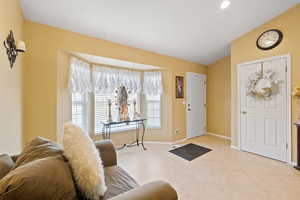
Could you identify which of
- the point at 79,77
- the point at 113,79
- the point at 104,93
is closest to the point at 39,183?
the point at 79,77

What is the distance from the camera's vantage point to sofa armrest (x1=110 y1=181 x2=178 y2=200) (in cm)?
75

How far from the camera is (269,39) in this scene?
2.76 m

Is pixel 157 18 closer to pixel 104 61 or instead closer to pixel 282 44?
pixel 104 61

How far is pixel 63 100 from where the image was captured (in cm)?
242

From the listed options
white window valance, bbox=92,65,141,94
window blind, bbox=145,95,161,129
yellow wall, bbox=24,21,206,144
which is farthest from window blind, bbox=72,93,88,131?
window blind, bbox=145,95,161,129

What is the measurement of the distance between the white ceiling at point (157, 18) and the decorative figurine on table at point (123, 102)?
1.04 metres

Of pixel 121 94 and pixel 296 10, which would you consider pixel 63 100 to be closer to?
pixel 121 94

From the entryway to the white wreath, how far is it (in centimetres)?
2

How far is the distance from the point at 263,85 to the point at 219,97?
1.68 metres

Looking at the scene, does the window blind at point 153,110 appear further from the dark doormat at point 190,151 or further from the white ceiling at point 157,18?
the white ceiling at point 157,18

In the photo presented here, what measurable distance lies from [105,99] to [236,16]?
3.02m

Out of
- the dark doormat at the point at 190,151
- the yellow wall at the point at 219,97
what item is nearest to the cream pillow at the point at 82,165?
the dark doormat at the point at 190,151

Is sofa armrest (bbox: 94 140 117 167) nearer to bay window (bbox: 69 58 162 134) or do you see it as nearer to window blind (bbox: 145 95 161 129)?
bay window (bbox: 69 58 162 134)

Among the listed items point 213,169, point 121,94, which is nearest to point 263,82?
point 213,169
